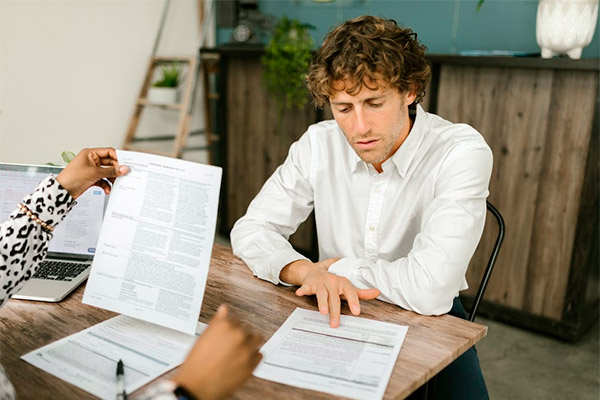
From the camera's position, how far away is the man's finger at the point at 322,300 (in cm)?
114

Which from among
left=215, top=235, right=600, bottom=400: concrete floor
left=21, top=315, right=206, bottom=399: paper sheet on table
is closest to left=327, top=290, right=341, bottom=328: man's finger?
left=21, top=315, right=206, bottom=399: paper sheet on table

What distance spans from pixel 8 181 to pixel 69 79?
7.35 ft

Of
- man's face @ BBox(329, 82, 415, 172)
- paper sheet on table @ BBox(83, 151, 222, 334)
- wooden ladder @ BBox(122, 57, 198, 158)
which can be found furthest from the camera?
wooden ladder @ BBox(122, 57, 198, 158)

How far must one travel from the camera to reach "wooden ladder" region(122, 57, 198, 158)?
3.59m

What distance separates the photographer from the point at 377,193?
1545mm

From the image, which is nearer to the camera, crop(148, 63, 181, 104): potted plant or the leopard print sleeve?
the leopard print sleeve

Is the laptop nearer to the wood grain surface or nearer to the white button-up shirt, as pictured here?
the white button-up shirt

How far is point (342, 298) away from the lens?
47.1 inches

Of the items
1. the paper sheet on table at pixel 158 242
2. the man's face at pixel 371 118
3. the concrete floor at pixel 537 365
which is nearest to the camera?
the paper sheet on table at pixel 158 242

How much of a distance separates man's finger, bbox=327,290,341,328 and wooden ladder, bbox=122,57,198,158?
2.62 m

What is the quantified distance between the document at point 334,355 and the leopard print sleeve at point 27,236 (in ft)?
1.52

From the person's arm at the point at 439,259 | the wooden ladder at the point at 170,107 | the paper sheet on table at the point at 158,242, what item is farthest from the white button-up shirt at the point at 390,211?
the wooden ladder at the point at 170,107

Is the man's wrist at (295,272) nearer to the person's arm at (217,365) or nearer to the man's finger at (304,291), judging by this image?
the man's finger at (304,291)

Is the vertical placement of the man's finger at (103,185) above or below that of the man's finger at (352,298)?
above
